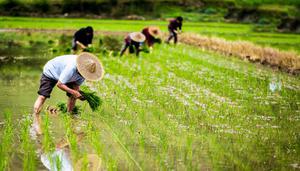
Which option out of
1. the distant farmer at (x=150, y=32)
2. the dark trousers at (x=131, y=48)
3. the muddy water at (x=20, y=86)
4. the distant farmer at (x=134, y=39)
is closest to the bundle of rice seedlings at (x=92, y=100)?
the muddy water at (x=20, y=86)

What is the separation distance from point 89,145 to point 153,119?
1626 mm

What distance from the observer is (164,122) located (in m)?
7.36

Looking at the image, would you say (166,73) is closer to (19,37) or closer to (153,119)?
(153,119)

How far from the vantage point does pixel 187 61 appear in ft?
49.9

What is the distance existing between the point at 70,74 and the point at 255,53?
9.59 metres

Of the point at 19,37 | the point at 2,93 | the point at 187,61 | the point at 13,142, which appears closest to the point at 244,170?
the point at 13,142

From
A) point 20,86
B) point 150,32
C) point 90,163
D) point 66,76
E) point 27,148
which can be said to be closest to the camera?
point 90,163

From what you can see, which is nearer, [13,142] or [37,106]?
[13,142]

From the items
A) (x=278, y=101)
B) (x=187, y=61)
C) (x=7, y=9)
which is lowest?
(x=7, y=9)

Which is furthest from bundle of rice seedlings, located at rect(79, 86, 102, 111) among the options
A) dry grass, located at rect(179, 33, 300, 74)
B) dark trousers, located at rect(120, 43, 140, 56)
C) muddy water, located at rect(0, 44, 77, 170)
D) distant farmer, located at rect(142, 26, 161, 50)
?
distant farmer, located at rect(142, 26, 161, 50)

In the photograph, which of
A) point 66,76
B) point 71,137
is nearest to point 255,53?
point 66,76

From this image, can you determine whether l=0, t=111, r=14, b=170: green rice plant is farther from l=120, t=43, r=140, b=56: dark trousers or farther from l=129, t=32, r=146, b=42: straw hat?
l=120, t=43, r=140, b=56: dark trousers

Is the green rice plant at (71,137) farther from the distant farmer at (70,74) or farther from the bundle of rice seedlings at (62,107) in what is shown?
the bundle of rice seedlings at (62,107)

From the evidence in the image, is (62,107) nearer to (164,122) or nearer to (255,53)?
(164,122)
